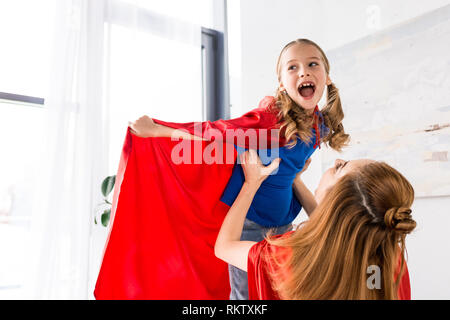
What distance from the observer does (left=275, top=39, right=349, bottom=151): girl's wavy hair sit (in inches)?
46.2

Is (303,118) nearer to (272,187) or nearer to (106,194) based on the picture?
(272,187)

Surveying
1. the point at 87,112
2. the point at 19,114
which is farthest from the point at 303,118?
the point at 19,114

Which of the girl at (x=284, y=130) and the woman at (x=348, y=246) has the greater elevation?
the girl at (x=284, y=130)

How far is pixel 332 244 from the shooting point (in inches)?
32.0

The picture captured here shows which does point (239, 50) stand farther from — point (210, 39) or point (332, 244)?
point (332, 244)

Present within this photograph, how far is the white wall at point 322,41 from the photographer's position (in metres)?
1.70

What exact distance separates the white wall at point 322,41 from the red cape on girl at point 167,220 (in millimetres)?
1020

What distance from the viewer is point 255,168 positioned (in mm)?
1094

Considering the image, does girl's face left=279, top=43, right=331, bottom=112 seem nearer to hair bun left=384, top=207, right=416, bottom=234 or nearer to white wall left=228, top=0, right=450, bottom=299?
hair bun left=384, top=207, right=416, bottom=234

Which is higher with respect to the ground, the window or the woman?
the window

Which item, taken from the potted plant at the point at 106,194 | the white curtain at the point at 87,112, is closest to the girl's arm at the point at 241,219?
Answer: the potted plant at the point at 106,194

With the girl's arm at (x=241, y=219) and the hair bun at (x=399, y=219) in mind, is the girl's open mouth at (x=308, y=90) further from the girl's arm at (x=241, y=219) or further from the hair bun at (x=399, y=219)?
the hair bun at (x=399, y=219)

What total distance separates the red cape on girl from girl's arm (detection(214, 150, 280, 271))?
0.26ft

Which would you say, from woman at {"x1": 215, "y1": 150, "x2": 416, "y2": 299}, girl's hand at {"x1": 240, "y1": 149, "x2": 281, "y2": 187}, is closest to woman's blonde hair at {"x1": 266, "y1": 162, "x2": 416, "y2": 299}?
woman at {"x1": 215, "y1": 150, "x2": 416, "y2": 299}
